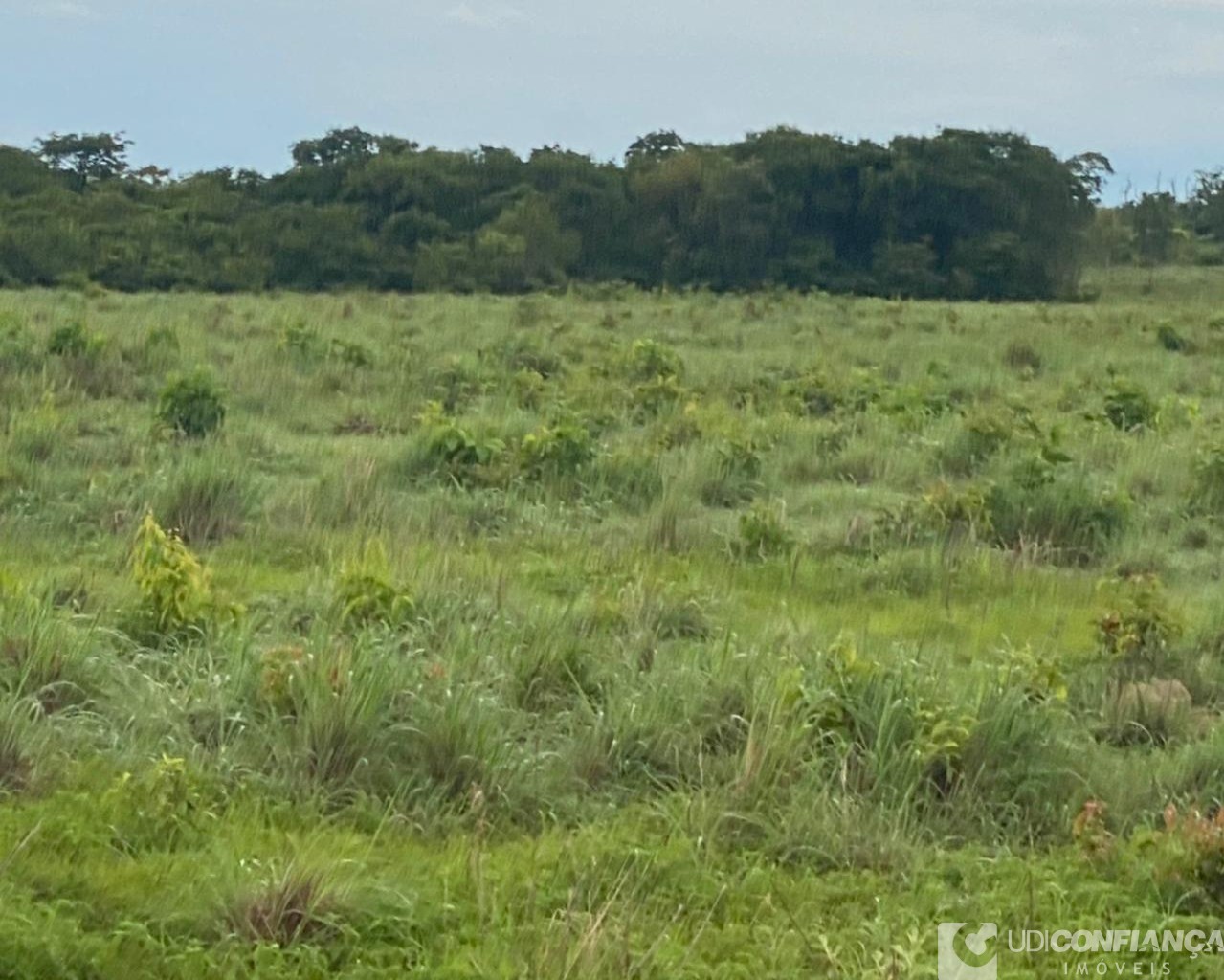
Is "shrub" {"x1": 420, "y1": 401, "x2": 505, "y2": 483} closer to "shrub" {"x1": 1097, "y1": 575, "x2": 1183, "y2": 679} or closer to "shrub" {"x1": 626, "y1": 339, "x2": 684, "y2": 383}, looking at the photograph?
"shrub" {"x1": 1097, "y1": 575, "x2": 1183, "y2": 679}

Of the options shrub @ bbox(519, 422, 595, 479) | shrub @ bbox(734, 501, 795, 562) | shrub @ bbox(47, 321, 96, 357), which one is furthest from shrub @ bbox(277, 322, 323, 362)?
shrub @ bbox(734, 501, 795, 562)

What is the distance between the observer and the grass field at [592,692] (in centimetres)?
368

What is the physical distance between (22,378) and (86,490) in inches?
166

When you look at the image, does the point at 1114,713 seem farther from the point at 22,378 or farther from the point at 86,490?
the point at 22,378

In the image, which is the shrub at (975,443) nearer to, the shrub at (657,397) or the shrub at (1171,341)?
the shrub at (657,397)

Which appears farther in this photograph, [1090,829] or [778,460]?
[778,460]

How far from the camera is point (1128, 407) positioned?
12.9 m

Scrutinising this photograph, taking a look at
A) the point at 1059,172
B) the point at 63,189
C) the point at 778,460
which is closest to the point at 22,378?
the point at 778,460

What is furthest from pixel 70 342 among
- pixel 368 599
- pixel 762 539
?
pixel 368 599

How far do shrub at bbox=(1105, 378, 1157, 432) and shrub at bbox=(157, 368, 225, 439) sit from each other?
679cm

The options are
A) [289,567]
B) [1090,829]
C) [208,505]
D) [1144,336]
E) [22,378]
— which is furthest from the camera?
[1144,336]

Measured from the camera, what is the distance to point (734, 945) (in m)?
3.64

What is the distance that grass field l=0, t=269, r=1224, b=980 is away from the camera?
3.68 m

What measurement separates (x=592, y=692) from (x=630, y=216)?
1263 inches
